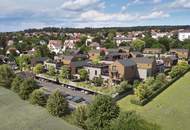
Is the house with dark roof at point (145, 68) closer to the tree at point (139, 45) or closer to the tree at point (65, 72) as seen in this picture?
the tree at point (65, 72)

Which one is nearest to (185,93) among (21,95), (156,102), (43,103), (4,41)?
(156,102)

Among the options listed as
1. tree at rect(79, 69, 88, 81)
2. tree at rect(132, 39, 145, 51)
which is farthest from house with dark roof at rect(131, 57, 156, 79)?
tree at rect(132, 39, 145, 51)

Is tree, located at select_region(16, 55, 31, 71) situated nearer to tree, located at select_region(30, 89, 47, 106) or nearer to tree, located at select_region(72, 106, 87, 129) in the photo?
tree, located at select_region(30, 89, 47, 106)

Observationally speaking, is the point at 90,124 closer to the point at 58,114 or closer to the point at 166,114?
the point at 58,114

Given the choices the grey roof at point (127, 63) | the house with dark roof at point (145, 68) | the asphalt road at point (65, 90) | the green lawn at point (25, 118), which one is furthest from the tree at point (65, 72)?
the house with dark roof at point (145, 68)

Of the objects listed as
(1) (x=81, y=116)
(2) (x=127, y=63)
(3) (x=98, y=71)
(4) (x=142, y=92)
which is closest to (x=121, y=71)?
(2) (x=127, y=63)

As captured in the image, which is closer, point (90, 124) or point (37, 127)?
point (90, 124)
